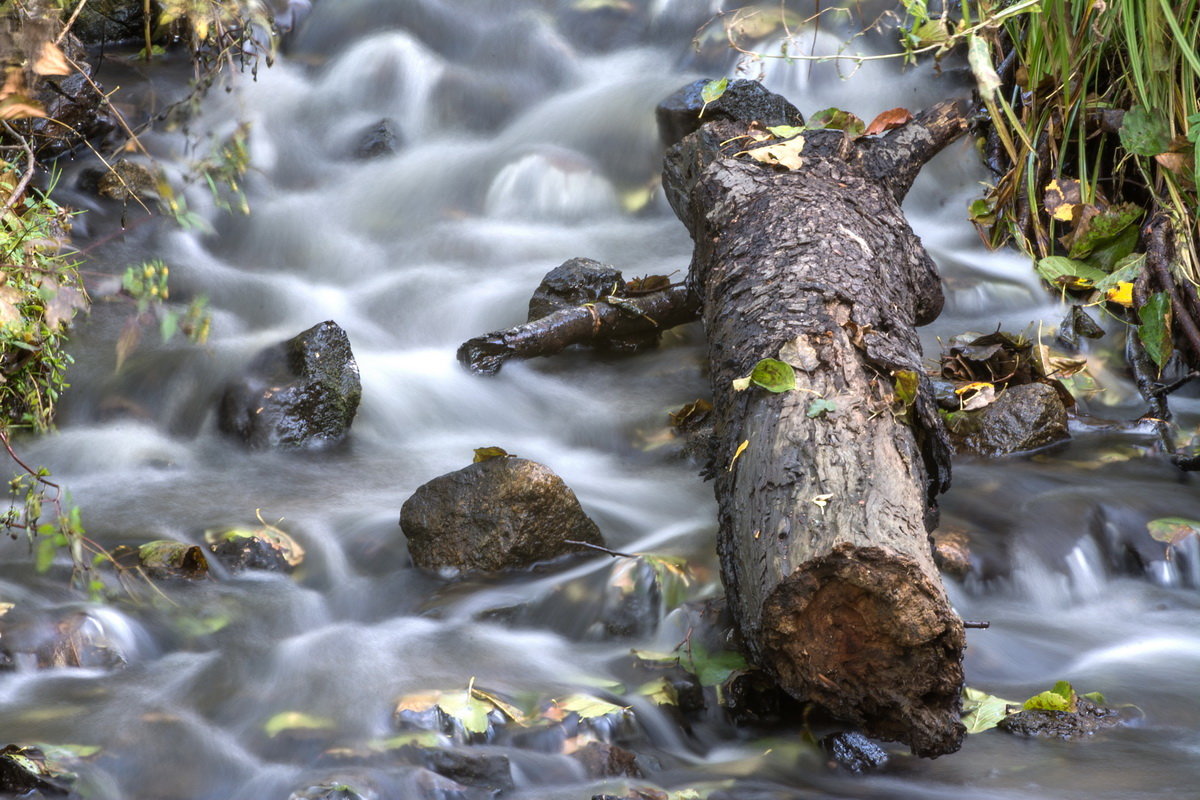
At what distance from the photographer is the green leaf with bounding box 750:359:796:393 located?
8.71ft

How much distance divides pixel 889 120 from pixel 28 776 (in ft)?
12.2

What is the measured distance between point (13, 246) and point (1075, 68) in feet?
12.7

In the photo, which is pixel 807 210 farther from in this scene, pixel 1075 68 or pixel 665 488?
pixel 1075 68

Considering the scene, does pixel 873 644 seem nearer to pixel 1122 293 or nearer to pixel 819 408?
pixel 819 408

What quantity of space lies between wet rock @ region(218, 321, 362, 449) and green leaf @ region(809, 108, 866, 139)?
2.07 metres

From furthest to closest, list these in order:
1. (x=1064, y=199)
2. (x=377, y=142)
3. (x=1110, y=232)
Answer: (x=377, y=142) → (x=1064, y=199) → (x=1110, y=232)

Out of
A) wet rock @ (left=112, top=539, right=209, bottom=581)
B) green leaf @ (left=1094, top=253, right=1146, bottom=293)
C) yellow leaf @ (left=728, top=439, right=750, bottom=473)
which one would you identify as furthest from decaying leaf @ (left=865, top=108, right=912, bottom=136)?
wet rock @ (left=112, top=539, right=209, bottom=581)

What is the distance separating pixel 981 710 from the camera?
2.64 meters

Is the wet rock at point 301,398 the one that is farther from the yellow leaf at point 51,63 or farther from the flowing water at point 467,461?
the yellow leaf at point 51,63

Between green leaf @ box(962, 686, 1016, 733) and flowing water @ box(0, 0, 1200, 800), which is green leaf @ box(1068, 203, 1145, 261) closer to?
flowing water @ box(0, 0, 1200, 800)

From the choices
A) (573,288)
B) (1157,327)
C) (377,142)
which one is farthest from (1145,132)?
(377,142)

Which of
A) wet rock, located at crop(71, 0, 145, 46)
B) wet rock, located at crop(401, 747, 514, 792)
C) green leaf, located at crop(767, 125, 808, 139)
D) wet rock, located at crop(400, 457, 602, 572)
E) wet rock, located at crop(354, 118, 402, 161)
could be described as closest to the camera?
wet rock, located at crop(401, 747, 514, 792)

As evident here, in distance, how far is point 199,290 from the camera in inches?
217

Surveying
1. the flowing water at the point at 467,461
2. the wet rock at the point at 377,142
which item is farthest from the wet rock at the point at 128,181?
the wet rock at the point at 377,142
